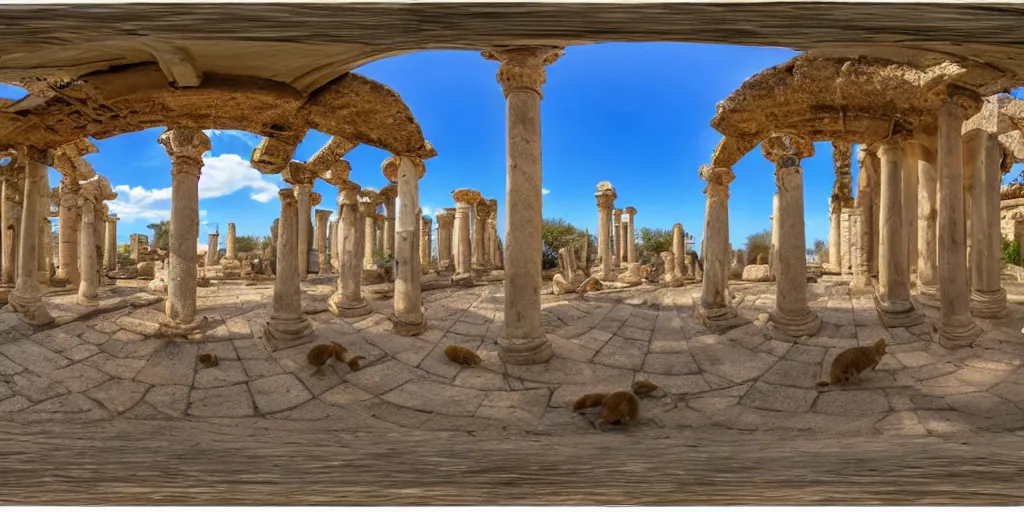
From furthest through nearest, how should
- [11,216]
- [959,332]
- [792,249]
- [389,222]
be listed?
[389,222]
[11,216]
[792,249]
[959,332]

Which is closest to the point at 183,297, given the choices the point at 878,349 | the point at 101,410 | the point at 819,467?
the point at 101,410

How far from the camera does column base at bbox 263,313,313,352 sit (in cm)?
692

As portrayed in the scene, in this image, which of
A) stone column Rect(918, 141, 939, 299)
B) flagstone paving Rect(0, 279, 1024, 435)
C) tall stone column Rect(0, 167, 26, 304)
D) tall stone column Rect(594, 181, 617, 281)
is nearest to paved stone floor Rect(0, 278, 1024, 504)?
flagstone paving Rect(0, 279, 1024, 435)

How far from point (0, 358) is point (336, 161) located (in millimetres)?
5452

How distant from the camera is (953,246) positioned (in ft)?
20.0

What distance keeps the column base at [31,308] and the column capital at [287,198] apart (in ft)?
14.9

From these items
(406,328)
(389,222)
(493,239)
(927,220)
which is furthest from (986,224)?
(389,222)

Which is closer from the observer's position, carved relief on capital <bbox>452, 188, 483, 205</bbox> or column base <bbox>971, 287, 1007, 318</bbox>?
column base <bbox>971, 287, 1007, 318</bbox>

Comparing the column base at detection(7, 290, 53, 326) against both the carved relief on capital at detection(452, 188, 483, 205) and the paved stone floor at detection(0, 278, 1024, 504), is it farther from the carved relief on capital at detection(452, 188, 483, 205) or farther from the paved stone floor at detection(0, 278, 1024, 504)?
the carved relief on capital at detection(452, 188, 483, 205)

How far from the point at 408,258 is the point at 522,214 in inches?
112

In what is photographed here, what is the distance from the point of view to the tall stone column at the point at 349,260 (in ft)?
29.0

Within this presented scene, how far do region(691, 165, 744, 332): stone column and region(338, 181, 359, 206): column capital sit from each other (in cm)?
718

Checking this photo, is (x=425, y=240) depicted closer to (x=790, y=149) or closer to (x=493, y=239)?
(x=493, y=239)

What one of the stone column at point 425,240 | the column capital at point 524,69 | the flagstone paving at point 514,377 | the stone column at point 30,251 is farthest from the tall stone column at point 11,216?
the stone column at point 425,240
